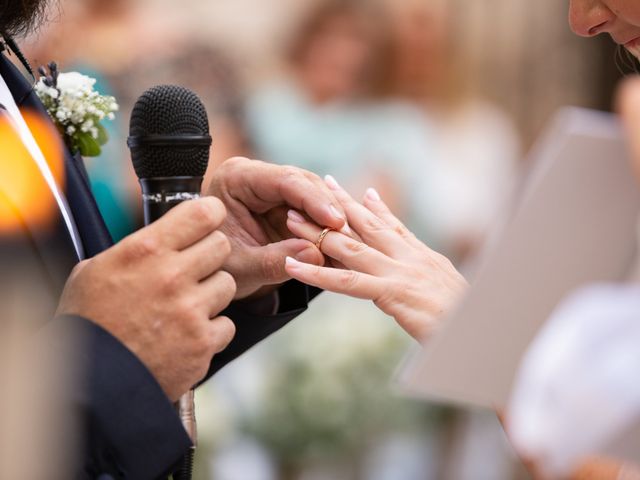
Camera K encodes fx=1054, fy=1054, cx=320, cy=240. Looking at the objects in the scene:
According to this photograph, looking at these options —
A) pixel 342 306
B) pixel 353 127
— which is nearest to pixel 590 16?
pixel 342 306

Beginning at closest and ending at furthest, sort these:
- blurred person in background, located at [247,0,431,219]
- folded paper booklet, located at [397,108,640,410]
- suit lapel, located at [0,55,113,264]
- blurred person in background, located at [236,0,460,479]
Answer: folded paper booklet, located at [397,108,640,410]
suit lapel, located at [0,55,113,264]
blurred person in background, located at [236,0,460,479]
blurred person in background, located at [247,0,431,219]

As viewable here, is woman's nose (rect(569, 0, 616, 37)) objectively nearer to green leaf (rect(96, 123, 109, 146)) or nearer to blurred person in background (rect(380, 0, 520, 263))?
green leaf (rect(96, 123, 109, 146))

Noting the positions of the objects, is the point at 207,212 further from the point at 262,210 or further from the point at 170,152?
the point at 262,210

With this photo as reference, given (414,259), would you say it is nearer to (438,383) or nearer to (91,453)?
(91,453)

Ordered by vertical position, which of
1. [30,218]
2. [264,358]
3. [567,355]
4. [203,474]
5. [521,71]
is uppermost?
[567,355]

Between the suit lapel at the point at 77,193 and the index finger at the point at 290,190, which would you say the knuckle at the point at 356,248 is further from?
the suit lapel at the point at 77,193

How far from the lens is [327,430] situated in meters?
3.80

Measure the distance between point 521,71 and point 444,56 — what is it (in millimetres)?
436

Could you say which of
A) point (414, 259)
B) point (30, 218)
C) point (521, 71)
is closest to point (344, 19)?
point (521, 71)

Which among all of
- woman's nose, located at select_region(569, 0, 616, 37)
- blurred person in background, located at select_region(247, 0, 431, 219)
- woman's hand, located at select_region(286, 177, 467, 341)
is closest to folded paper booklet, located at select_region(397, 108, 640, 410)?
woman's hand, located at select_region(286, 177, 467, 341)

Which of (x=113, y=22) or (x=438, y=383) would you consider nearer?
(x=438, y=383)

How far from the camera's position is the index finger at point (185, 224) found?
1.42 metres

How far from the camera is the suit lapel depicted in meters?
1.74

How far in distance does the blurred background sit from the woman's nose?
168 centimetres
